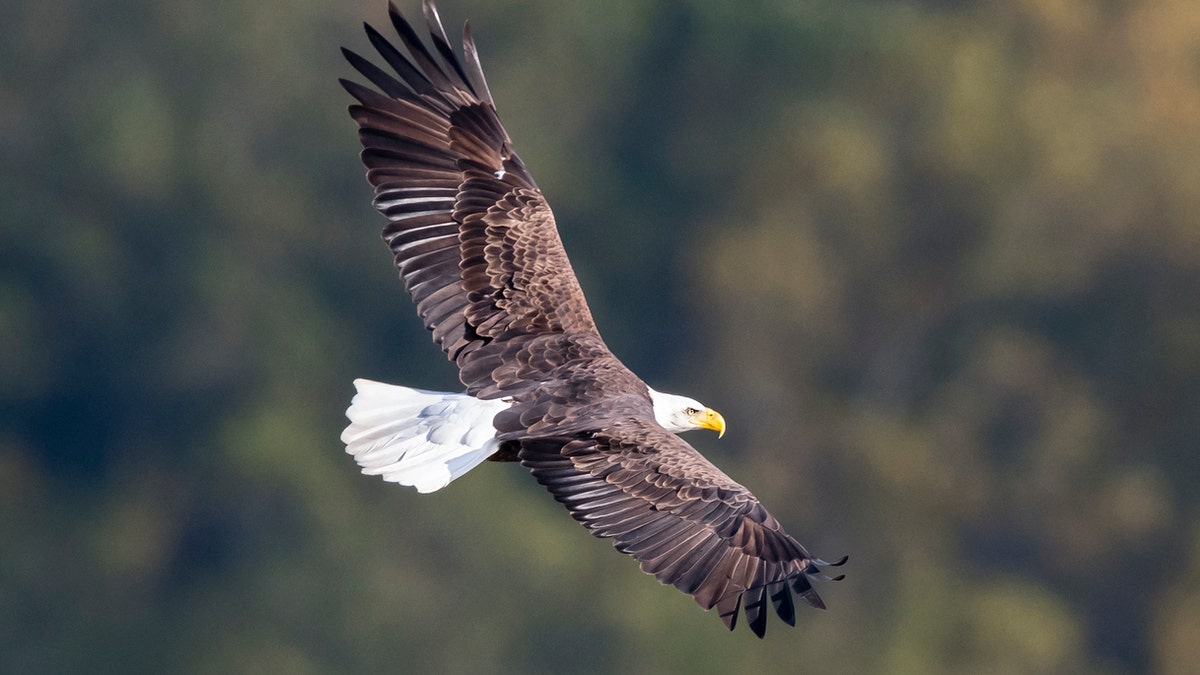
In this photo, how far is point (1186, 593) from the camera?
92.9 ft

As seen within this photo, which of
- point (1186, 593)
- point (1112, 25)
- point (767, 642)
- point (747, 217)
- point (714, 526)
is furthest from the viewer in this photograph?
point (747, 217)

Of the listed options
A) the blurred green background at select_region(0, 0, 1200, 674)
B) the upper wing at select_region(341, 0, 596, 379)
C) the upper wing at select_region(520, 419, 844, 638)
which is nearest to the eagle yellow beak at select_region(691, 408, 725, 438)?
the upper wing at select_region(341, 0, 596, 379)

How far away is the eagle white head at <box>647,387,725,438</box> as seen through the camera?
8695mm

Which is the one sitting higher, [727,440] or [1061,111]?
[1061,111]

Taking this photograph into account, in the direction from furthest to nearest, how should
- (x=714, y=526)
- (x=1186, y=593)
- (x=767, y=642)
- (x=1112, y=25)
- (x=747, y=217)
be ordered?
(x=747, y=217) → (x=1112, y=25) → (x=1186, y=593) → (x=767, y=642) → (x=714, y=526)

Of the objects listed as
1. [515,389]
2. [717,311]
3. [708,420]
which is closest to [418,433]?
[515,389]

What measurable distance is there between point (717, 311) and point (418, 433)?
73.1 feet

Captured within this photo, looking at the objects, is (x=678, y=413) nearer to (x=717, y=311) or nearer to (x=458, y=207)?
(x=458, y=207)

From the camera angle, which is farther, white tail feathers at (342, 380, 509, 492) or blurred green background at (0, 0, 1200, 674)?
blurred green background at (0, 0, 1200, 674)

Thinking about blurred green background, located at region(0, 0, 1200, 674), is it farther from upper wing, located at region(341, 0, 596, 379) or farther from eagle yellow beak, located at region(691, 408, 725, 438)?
eagle yellow beak, located at region(691, 408, 725, 438)

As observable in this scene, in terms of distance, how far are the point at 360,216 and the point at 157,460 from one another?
15.8 feet

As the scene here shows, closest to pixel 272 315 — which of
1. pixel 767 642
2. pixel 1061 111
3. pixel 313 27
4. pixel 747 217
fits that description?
pixel 313 27

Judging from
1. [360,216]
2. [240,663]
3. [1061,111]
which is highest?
[1061,111]

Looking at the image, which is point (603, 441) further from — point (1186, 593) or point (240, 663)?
point (1186, 593)
